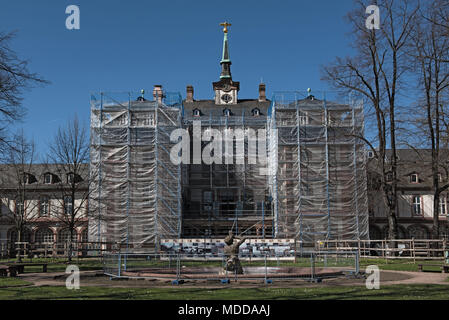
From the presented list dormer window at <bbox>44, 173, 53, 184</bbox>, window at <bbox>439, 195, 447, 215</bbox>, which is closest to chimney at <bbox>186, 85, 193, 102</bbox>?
dormer window at <bbox>44, 173, 53, 184</bbox>

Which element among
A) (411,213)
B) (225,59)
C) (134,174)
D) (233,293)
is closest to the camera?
(233,293)

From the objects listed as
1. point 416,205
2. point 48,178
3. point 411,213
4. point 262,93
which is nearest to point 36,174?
point 48,178

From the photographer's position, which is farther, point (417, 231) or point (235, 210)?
point (417, 231)

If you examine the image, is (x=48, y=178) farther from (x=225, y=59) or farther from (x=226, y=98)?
(x=225, y=59)

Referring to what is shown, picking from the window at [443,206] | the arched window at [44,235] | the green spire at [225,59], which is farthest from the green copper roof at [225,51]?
the arched window at [44,235]

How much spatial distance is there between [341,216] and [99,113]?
22.6 m

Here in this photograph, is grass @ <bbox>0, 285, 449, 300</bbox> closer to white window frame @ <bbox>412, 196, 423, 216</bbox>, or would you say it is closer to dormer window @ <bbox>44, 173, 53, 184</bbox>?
white window frame @ <bbox>412, 196, 423, 216</bbox>

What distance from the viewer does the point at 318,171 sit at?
137 feet

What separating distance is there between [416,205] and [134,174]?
101 ft

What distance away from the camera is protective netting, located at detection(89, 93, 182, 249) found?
4053 centimetres

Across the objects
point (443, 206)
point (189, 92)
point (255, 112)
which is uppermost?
point (189, 92)
